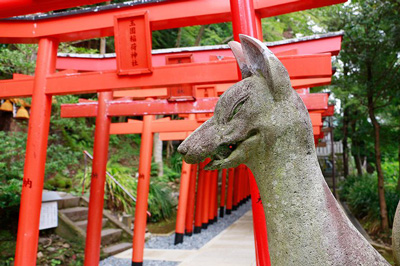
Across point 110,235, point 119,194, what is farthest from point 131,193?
point 110,235

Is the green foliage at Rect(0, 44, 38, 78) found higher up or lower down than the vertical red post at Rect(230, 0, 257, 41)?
higher up

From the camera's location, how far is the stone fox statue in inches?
61.9

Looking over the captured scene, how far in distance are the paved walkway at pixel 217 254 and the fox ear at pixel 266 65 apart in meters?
5.66

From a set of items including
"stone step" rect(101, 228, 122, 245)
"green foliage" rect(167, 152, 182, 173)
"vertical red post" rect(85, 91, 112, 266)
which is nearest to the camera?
"vertical red post" rect(85, 91, 112, 266)

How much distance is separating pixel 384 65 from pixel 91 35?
29.2 feet

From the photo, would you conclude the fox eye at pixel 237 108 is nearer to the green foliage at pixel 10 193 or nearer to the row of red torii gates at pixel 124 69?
the row of red torii gates at pixel 124 69

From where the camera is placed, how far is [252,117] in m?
1.68

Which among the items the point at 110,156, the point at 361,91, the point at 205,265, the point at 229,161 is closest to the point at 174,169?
the point at 110,156

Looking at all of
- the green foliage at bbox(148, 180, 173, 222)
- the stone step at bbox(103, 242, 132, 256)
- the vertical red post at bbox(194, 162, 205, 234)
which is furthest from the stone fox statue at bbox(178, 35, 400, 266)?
the green foliage at bbox(148, 180, 173, 222)

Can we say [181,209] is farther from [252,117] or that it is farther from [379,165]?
[252,117]

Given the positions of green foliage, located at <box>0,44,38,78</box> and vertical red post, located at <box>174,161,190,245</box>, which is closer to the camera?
green foliage, located at <box>0,44,38,78</box>

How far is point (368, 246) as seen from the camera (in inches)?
65.7

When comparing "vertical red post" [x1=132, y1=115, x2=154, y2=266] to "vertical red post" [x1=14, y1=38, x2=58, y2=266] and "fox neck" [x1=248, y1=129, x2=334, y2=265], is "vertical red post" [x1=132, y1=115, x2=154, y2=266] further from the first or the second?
"fox neck" [x1=248, y1=129, x2=334, y2=265]

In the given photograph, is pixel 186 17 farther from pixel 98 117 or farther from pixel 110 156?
pixel 110 156
